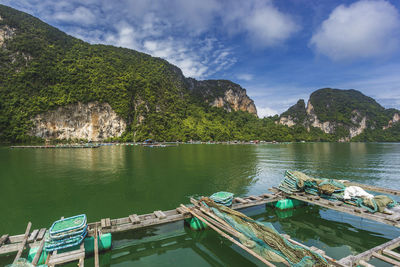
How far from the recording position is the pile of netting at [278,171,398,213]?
10070mm

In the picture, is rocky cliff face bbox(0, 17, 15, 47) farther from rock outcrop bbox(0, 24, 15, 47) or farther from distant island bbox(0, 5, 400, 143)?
distant island bbox(0, 5, 400, 143)

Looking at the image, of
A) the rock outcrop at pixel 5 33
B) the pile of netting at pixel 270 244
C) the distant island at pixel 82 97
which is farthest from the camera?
the rock outcrop at pixel 5 33

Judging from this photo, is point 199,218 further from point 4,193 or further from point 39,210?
point 4,193

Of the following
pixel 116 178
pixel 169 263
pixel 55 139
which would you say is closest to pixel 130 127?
pixel 55 139

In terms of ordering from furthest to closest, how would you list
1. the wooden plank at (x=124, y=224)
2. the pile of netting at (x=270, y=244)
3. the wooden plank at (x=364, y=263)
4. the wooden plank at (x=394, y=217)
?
the wooden plank at (x=394, y=217) < the wooden plank at (x=124, y=224) < the wooden plank at (x=364, y=263) < the pile of netting at (x=270, y=244)

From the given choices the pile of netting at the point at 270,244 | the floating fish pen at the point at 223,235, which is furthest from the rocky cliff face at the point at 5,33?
the pile of netting at the point at 270,244

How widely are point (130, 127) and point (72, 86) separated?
3850 cm

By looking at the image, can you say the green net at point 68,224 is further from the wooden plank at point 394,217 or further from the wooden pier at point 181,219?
the wooden plank at point 394,217

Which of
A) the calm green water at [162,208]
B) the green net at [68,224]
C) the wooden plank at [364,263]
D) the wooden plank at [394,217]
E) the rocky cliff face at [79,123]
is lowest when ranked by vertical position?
the calm green water at [162,208]

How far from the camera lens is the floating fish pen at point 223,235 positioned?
240 inches

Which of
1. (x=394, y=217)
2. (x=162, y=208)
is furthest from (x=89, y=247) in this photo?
(x=394, y=217)

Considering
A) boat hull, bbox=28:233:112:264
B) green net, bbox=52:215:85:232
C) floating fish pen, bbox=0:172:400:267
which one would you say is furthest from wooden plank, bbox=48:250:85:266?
green net, bbox=52:215:85:232

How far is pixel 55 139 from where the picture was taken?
103 meters

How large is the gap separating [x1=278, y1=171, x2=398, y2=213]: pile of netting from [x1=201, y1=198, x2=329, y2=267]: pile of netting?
6.46 metres
